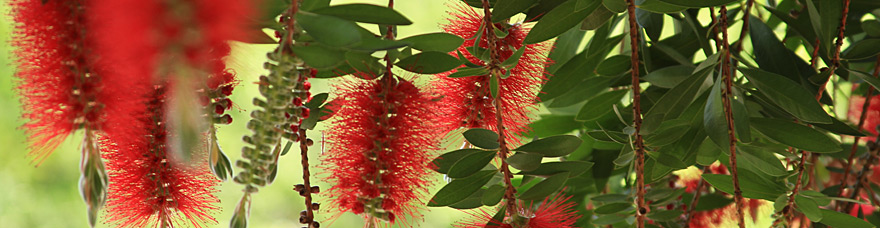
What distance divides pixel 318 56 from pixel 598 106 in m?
0.38

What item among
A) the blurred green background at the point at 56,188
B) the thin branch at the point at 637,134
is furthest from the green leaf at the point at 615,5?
the blurred green background at the point at 56,188

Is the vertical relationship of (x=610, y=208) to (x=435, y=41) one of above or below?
below

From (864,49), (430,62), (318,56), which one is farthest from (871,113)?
(318,56)

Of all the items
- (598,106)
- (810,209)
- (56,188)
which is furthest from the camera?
(56,188)

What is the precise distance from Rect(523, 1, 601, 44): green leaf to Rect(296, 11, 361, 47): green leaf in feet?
0.63

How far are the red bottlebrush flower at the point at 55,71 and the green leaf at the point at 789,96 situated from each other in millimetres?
439

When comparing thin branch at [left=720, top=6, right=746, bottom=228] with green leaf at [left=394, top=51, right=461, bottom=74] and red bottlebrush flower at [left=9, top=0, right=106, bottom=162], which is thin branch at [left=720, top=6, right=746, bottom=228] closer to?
green leaf at [left=394, top=51, right=461, bottom=74]

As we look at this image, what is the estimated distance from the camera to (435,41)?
0.35m

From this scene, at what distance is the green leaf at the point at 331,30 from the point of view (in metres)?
0.26

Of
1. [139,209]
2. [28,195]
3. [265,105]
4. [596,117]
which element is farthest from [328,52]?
[28,195]

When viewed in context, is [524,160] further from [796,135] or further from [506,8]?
[796,135]

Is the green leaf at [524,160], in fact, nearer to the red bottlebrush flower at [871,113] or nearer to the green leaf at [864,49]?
the green leaf at [864,49]

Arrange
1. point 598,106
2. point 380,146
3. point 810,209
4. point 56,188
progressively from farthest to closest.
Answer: point 56,188
point 598,106
point 810,209
point 380,146

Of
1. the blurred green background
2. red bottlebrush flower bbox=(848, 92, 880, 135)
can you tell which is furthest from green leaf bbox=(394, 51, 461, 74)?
the blurred green background
